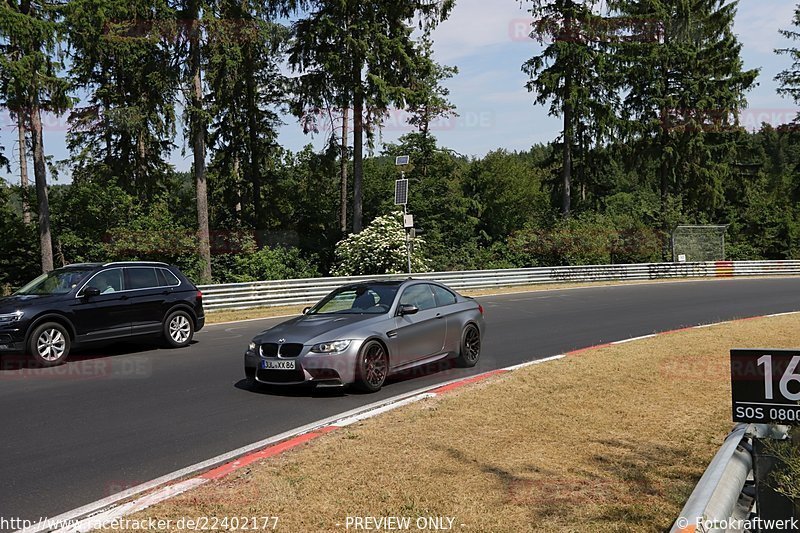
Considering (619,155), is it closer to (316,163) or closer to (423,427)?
(316,163)

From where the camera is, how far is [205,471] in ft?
19.5

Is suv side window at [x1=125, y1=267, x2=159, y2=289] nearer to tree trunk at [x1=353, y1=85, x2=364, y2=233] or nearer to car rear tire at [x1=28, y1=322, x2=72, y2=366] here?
car rear tire at [x1=28, y1=322, x2=72, y2=366]

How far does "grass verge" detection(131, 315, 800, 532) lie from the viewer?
4.81 metres

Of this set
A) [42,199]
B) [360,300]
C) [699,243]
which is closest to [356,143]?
[42,199]

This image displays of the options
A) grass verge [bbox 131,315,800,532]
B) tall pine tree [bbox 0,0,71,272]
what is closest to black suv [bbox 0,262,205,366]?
grass verge [bbox 131,315,800,532]

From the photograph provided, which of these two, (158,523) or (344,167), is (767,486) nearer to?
(158,523)

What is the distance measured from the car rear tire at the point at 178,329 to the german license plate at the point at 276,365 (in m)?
5.28

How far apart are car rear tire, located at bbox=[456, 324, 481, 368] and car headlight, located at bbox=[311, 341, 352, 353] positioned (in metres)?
2.80

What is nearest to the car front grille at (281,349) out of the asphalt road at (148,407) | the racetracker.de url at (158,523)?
the asphalt road at (148,407)

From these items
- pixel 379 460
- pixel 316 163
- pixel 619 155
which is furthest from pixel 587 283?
pixel 379 460

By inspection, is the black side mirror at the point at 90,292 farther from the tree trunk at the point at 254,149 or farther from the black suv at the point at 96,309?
the tree trunk at the point at 254,149

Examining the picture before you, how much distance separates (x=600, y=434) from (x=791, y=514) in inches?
110

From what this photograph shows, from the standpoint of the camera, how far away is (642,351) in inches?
472

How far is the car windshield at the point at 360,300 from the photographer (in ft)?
32.6
